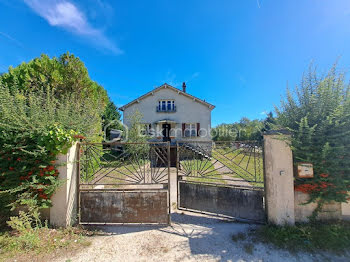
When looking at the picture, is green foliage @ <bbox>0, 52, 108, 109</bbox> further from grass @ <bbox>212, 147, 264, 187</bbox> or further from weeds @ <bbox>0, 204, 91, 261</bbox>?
grass @ <bbox>212, 147, 264, 187</bbox>

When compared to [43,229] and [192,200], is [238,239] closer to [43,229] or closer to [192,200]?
[192,200]

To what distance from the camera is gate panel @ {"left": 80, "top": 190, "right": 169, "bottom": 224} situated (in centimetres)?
339

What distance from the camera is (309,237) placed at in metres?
2.66

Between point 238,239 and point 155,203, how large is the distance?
1.91m

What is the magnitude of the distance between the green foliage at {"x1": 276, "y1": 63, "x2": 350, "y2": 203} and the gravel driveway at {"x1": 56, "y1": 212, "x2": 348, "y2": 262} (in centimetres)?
118

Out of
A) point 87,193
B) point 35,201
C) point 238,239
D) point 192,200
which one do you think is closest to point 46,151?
point 35,201

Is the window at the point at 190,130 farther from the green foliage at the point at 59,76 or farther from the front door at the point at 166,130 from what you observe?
the green foliage at the point at 59,76

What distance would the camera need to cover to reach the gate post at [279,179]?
2.99 meters

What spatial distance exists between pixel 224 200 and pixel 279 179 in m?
1.39

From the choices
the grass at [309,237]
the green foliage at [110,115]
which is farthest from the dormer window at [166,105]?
the grass at [309,237]

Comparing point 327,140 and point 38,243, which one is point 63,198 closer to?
point 38,243

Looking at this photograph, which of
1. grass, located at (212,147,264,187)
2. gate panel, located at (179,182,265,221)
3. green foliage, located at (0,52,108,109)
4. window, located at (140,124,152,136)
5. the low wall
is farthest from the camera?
window, located at (140,124,152,136)

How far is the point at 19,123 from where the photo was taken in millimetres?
2920

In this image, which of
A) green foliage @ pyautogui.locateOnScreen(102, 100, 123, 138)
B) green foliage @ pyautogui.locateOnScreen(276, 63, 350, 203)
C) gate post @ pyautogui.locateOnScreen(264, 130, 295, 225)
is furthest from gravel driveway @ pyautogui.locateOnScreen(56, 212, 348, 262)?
green foliage @ pyautogui.locateOnScreen(102, 100, 123, 138)
